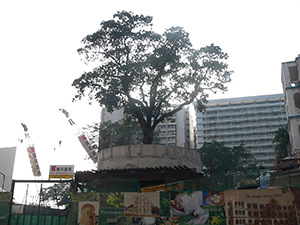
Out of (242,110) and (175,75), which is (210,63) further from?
(242,110)

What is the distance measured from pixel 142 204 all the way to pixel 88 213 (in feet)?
10.6

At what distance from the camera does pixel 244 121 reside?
4550 inches

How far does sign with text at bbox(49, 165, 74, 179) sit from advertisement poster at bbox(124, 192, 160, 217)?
31.9m

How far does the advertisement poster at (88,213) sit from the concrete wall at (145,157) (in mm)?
7465

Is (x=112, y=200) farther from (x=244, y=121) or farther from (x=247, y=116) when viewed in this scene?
(x=247, y=116)

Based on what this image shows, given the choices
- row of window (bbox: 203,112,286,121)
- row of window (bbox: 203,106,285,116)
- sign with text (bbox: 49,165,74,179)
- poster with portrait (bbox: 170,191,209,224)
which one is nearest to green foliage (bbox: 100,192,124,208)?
poster with portrait (bbox: 170,191,209,224)

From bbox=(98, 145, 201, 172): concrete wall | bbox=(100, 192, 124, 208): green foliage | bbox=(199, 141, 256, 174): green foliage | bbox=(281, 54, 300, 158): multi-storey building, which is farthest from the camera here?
bbox=(199, 141, 256, 174): green foliage

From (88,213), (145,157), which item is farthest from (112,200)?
(145,157)

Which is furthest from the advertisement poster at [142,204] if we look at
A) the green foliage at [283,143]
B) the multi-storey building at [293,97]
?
the green foliage at [283,143]

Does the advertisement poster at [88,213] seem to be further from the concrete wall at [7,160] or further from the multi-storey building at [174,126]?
the multi-storey building at [174,126]

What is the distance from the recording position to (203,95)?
2986cm

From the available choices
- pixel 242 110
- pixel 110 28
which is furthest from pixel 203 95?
pixel 242 110

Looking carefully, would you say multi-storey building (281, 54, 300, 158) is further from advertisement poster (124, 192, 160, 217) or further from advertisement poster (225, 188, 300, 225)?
advertisement poster (124, 192, 160, 217)

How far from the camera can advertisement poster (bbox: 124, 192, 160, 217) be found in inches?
654
